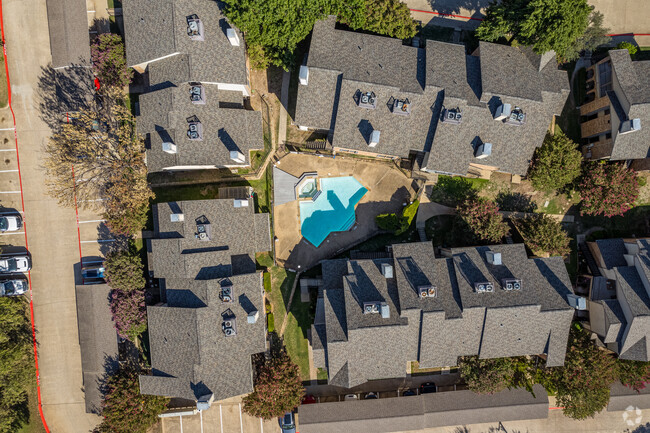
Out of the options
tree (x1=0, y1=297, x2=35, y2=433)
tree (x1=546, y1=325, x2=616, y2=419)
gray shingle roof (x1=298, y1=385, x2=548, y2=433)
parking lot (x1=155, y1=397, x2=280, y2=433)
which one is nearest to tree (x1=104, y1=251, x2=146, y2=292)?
tree (x1=0, y1=297, x2=35, y2=433)

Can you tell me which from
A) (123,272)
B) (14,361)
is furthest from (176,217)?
(14,361)

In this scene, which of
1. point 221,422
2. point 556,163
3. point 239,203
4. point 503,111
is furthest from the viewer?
point 221,422

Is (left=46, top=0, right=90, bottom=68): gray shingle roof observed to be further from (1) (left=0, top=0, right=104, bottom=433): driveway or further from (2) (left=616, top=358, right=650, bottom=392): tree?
(2) (left=616, top=358, right=650, bottom=392): tree

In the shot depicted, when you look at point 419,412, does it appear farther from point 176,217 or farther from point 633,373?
point 176,217

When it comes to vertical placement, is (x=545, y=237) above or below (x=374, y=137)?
below

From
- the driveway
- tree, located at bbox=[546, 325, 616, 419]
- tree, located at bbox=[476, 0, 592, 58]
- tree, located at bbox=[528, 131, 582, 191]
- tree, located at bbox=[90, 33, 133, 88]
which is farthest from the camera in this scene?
the driveway

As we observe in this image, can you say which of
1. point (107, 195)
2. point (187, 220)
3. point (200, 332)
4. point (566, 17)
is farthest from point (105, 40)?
point (566, 17)
